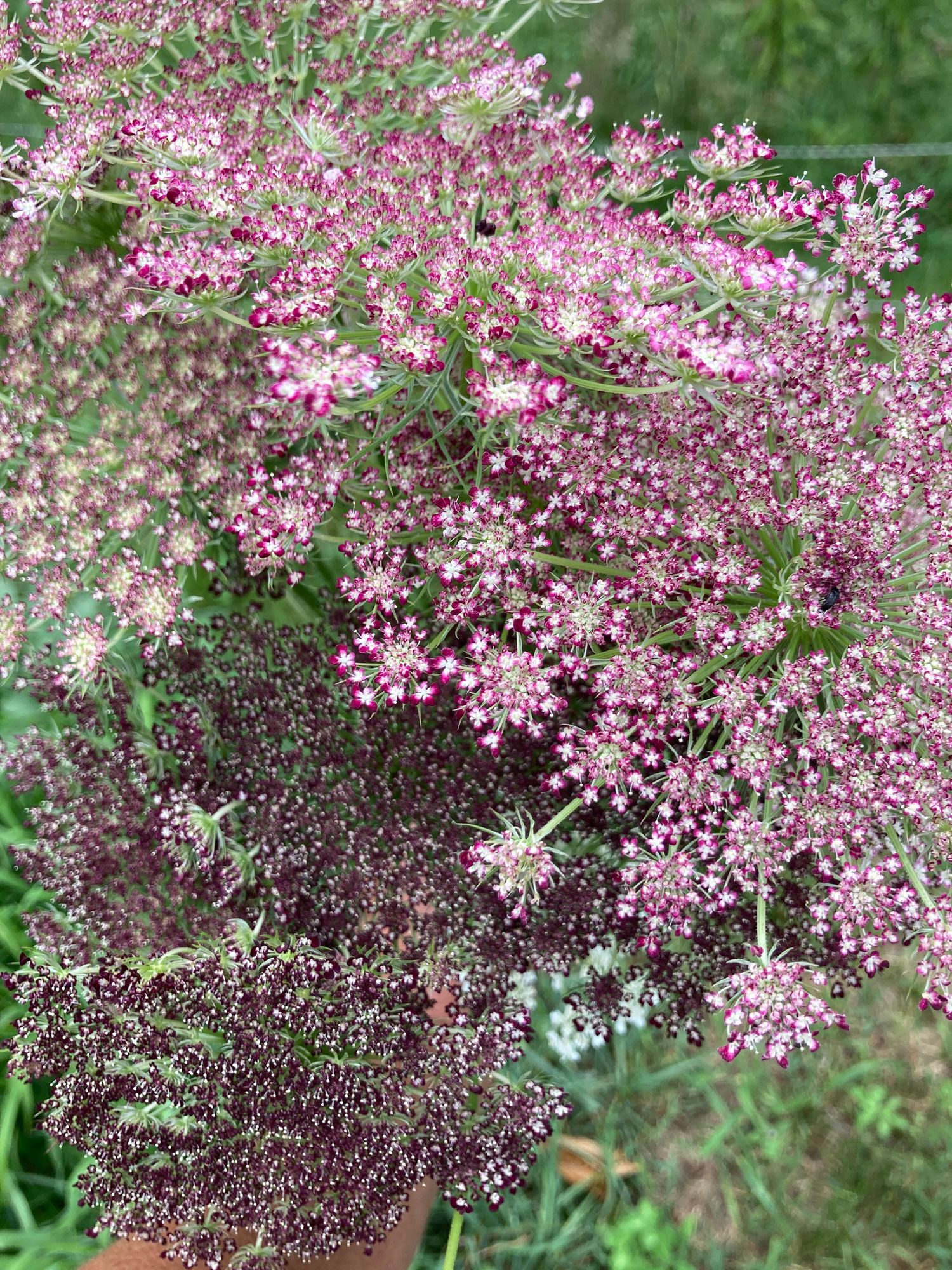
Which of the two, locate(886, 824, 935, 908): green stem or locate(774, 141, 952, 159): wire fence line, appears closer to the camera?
locate(886, 824, 935, 908): green stem

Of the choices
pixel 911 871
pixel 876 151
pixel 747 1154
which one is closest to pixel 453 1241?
pixel 911 871

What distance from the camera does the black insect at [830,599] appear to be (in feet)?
3.26

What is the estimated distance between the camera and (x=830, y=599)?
39.2 inches

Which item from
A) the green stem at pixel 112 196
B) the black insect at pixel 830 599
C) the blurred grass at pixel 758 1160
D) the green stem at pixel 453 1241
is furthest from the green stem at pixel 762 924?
the blurred grass at pixel 758 1160

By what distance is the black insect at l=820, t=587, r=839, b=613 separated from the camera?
0.99 meters

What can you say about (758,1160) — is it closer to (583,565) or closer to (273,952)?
(273,952)

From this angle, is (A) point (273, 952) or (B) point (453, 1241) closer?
(A) point (273, 952)

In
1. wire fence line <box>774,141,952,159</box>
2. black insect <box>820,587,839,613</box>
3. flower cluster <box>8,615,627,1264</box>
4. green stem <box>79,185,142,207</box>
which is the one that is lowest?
flower cluster <box>8,615,627,1264</box>

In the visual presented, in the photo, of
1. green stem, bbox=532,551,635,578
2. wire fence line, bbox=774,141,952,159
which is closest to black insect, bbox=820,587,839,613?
green stem, bbox=532,551,635,578

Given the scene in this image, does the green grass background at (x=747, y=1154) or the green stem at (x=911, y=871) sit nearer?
the green stem at (x=911, y=871)

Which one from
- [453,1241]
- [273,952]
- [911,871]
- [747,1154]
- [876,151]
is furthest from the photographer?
[876,151]

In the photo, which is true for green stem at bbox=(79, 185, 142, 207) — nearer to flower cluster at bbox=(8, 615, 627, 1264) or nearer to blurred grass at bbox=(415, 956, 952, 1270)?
flower cluster at bbox=(8, 615, 627, 1264)

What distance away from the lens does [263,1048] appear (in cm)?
105

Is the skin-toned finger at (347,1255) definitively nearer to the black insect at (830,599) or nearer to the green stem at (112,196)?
the black insect at (830,599)
